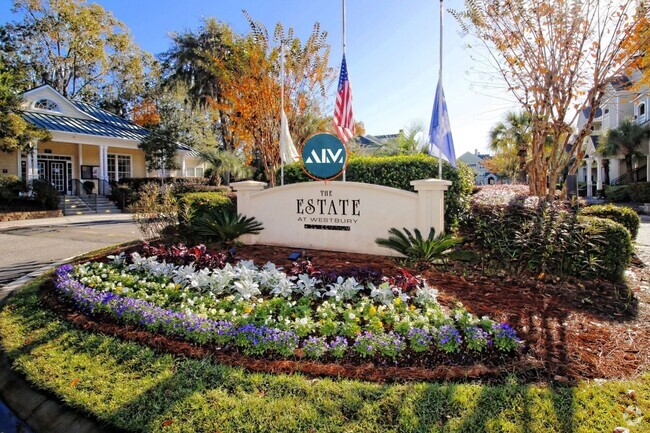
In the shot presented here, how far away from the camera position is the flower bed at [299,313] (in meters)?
3.19

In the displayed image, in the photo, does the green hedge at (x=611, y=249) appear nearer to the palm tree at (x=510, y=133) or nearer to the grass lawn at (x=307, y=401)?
the grass lawn at (x=307, y=401)

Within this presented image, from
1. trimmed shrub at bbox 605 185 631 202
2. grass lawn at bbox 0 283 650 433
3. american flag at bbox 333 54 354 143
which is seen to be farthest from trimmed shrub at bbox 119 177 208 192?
trimmed shrub at bbox 605 185 631 202

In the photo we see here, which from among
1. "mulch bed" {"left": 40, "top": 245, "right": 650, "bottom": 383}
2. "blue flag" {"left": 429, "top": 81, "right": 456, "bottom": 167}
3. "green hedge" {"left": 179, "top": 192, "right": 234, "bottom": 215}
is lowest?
"mulch bed" {"left": 40, "top": 245, "right": 650, "bottom": 383}

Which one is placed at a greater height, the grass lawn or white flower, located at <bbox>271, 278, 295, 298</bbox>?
white flower, located at <bbox>271, 278, 295, 298</bbox>

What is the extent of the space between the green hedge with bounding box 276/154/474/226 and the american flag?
0.70 meters

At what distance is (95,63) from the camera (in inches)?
1265

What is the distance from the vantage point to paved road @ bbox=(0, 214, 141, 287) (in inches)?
290

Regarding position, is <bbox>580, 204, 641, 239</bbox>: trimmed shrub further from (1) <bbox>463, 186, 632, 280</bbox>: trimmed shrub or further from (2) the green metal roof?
(2) the green metal roof

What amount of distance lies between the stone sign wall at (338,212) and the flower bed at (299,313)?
167 cm

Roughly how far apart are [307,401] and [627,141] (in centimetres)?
3070

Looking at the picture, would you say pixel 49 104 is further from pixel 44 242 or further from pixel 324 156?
pixel 324 156

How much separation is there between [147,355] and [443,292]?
3.07 meters

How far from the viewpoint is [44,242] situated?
1036 centimetres

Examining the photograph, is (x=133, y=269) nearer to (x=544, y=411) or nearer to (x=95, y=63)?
(x=544, y=411)
